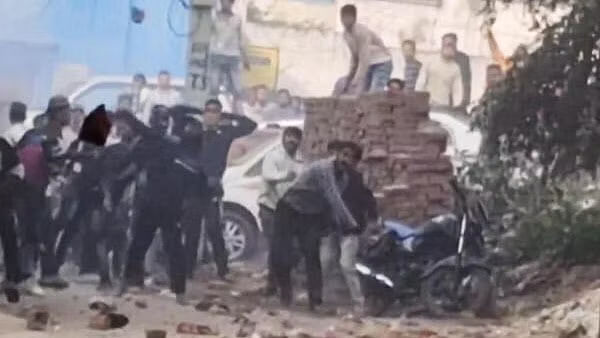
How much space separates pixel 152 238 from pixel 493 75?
738mm

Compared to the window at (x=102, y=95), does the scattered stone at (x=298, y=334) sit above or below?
below

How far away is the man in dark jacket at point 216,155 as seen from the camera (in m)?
2.15

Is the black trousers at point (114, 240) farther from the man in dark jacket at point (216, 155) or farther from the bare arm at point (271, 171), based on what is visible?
the bare arm at point (271, 171)

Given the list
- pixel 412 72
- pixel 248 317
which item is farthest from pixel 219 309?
pixel 412 72

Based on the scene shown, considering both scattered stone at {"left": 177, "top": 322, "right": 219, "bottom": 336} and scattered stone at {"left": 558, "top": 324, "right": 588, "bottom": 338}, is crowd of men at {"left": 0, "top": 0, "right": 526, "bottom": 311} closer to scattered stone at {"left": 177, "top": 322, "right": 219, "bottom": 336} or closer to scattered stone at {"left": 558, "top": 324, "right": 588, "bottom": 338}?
scattered stone at {"left": 177, "top": 322, "right": 219, "bottom": 336}

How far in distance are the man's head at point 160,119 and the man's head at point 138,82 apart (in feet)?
0.16

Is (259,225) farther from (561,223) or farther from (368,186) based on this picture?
(561,223)

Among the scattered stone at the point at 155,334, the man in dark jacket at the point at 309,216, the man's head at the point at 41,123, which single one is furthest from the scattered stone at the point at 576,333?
the man's head at the point at 41,123

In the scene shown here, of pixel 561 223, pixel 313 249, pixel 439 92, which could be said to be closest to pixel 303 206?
pixel 313 249

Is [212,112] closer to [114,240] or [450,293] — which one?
[114,240]

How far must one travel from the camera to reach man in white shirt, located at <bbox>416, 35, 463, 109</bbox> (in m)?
2.17

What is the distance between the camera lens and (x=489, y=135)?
2.18m

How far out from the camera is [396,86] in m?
2.17

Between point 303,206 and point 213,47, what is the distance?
14.0 inches
